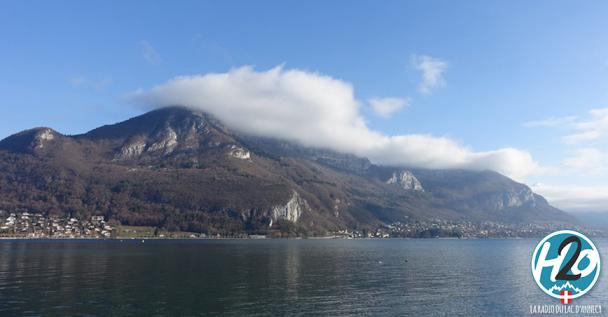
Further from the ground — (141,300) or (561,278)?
(561,278)

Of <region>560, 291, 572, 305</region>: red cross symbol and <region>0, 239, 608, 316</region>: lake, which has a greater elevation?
<region>560, 291, 572, 305</region>: red cross symbol

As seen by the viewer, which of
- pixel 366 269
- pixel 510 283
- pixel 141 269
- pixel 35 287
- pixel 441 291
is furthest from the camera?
pixel 366 269

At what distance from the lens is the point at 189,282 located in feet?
299

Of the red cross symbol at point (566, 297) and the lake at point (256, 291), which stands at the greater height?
the red cross symbol at point (566, 297)

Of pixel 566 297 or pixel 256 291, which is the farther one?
pixel 256 291

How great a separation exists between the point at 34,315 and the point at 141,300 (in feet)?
49.5

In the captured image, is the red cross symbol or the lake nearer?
the red cross symbol

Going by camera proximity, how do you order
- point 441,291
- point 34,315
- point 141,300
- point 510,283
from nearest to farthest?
point 34,315, point 141,300, point 441,291, point 510,283

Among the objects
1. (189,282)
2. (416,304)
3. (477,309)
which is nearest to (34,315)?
(189,282)

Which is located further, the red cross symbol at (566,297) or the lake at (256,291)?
the lake at (256,291)

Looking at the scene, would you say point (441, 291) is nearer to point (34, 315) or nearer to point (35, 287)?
point (34, 315)

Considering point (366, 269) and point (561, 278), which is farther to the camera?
point (366, 269)

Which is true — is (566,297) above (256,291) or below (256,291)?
above

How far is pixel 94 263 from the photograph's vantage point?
412 feet
